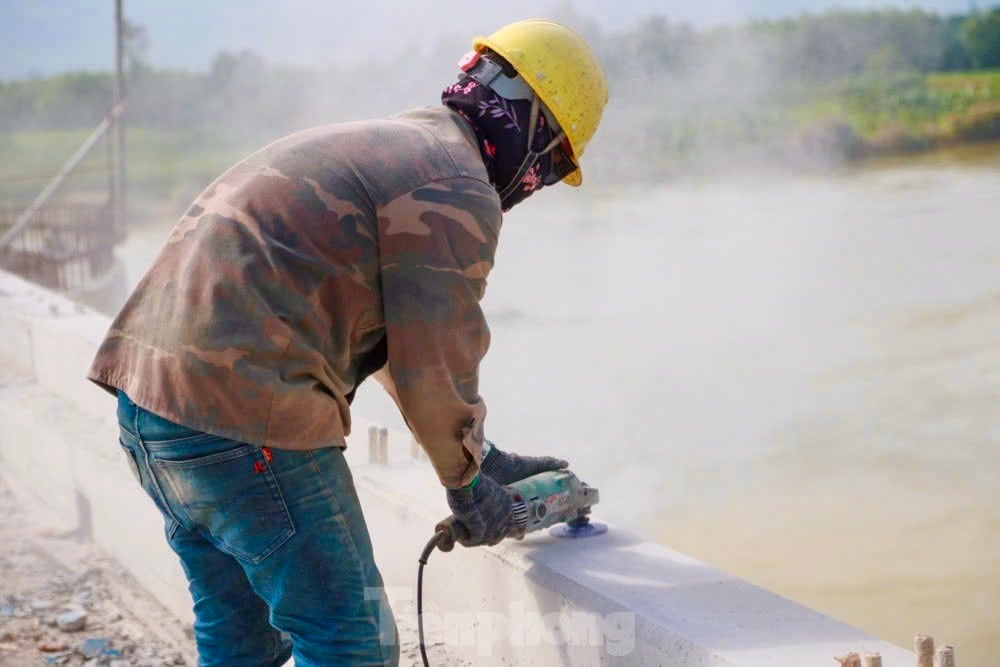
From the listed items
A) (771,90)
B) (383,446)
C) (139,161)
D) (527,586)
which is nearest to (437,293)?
(527,586)

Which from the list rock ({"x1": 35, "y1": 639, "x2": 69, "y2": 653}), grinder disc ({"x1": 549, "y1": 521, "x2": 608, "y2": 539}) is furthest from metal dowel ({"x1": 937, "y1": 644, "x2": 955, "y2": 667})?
rock ({"x1": 35, "y1": 639, "x2": 69, "y2": 653})

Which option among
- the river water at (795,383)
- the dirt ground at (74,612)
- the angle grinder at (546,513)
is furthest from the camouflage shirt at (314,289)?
the river water at (795,383)

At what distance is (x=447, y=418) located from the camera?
1.98m

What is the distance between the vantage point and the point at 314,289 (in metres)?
1.86

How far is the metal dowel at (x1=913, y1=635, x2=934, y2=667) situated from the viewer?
6.08 ft

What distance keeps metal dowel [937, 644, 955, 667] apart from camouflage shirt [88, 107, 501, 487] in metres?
0.95

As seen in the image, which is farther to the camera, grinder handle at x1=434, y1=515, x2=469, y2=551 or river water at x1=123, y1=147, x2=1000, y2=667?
river water at x1=123, y1=147, x2=1000, y2=667

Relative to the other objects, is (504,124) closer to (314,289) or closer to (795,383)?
(314,289)

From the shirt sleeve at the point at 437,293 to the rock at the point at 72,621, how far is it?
7.75 ft

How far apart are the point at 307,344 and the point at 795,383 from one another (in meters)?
6.85

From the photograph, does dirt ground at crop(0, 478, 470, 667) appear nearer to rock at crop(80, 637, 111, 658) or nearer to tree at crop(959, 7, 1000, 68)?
rock at crop(80, 637, 111, 658)

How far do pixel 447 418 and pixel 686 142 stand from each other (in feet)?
54.0

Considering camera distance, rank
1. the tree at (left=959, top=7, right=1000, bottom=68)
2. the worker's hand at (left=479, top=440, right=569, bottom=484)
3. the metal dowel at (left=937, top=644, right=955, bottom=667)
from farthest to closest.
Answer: the tree at (left=959, top=7, right=1000, bottom=68), the worker's hand at (left=479, top=440, right=569, bottom=484), the metal dowel at (left=937, top=644, right=955, bottom=667)

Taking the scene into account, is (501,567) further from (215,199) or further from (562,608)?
(215,199)
